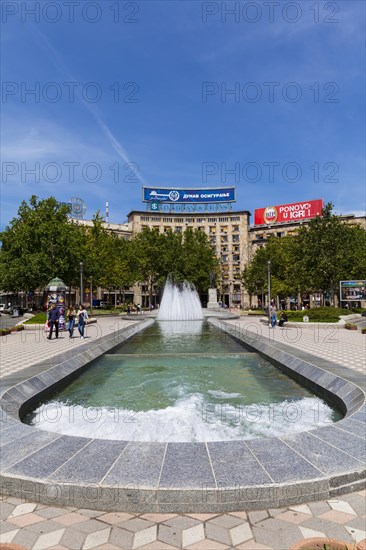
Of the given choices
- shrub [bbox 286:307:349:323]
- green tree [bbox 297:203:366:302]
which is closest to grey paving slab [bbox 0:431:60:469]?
shrub [bbox 286:307:349:323]

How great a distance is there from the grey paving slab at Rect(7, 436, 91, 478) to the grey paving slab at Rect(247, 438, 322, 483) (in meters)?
2.13

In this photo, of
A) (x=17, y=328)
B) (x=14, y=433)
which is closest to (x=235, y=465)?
(x=14, y=433)

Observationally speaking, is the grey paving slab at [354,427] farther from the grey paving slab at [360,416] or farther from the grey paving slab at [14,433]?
the grey paving slab at [14,433]

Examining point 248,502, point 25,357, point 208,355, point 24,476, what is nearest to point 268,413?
point 248,502

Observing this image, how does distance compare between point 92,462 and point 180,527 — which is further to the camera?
point 92,462

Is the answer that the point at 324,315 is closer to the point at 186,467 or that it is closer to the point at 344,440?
the point at 344,440

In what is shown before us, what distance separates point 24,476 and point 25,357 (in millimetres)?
10131

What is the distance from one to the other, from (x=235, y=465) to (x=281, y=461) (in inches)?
21.0

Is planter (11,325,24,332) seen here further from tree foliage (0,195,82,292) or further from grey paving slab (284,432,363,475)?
grey paving slab (284,432,363,475)

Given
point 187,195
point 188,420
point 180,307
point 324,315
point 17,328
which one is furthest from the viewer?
point 187,195

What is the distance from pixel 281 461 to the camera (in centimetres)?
416

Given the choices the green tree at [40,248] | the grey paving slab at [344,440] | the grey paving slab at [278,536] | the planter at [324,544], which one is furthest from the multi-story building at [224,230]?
the planter at [324,544]

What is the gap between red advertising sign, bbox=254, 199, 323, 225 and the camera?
289 ft

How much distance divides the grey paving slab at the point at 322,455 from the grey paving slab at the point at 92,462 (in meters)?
2.13
